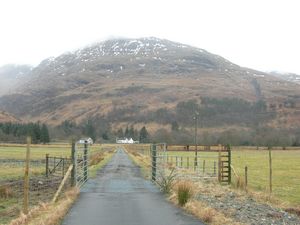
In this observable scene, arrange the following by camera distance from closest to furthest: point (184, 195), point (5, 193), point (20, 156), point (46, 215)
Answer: point (46, 215) → point (184, 195) → point (5, 193) → point (20, 156)

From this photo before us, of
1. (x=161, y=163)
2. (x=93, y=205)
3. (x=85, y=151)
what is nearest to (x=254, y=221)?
(x=93, y=205)

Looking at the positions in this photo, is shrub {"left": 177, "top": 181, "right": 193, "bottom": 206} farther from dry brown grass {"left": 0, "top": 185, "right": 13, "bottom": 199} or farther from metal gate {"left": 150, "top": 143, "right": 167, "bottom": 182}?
dry brown grass {"left": 0, "top": 185, "right": 13, "bottom": 199}

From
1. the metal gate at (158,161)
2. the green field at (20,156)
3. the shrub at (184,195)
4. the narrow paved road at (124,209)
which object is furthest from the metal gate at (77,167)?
the green field at (20,156)

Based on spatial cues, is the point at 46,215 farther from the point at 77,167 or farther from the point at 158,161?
the point at 158,161

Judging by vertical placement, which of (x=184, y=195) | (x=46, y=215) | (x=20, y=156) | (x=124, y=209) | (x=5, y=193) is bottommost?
(x=5, y=193)

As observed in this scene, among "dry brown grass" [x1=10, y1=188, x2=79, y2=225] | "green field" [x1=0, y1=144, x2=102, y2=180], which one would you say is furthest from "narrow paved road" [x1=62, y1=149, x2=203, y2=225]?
"green field" [x1=0, y1=144, x2=102, y2=180]

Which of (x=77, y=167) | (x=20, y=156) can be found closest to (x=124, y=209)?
(x=77, y=167)

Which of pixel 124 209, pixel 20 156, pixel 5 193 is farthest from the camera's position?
pixel 20 156

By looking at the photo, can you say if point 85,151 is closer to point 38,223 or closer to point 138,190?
point 138,190

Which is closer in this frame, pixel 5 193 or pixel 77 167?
pixel 5 193

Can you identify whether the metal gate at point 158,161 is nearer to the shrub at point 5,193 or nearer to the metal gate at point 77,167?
the metal gate at point 77,167

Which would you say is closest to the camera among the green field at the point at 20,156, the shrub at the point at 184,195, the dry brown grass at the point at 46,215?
the dry brown grass at the point at 46,215

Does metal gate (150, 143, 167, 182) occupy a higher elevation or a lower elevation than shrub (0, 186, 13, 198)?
higher

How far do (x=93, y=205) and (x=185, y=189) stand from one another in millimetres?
3378
